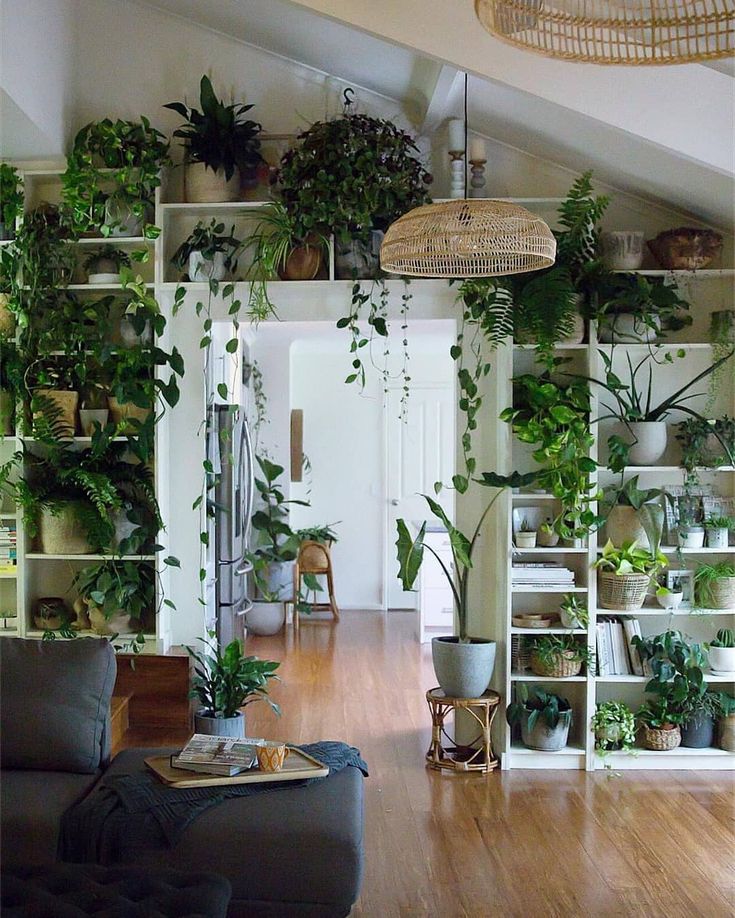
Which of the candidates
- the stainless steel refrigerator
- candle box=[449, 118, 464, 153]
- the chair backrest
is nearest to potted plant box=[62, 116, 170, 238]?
the stainless steel refrigerator

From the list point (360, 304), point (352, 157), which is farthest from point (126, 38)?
point (360, 304)

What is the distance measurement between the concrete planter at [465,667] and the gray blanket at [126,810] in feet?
5.21

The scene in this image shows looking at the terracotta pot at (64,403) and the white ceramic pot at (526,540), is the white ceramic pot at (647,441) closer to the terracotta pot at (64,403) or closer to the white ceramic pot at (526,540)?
the white ceramic pot at (526,540)

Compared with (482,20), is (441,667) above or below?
below

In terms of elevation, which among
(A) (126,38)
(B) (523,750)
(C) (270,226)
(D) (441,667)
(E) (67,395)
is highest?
(A) (126,38)

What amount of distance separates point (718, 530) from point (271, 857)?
110 inches

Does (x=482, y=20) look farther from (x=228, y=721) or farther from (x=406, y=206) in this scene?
(x=228, y=721)

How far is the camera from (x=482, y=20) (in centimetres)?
202

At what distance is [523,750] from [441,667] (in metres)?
0.55

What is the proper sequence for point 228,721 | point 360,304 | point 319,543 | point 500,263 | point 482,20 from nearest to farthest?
point 482,20 → point 500,263 → point 228,721 → point 360,304 → point 319,543

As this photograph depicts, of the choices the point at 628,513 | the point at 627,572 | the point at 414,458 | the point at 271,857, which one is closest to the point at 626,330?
the point at 628,513

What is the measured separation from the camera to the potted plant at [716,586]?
4691 mm

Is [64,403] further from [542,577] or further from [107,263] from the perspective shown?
[542,577]

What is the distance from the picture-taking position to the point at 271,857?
9.38ft
